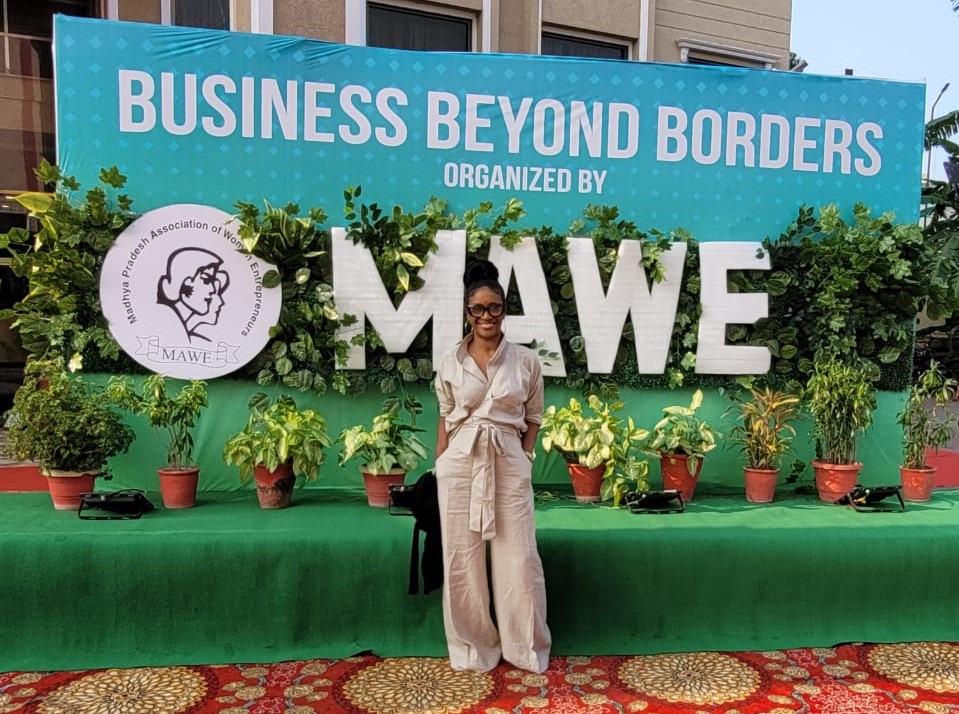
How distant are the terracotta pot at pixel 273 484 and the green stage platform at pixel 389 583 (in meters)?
0.07

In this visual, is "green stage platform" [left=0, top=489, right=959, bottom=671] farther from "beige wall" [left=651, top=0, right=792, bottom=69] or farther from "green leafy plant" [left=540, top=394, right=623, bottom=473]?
"beige wall" [left=651, top=0, right=792, bottom=69]

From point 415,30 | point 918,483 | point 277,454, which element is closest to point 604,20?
point 415,30

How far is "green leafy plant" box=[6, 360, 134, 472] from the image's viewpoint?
9.75ft

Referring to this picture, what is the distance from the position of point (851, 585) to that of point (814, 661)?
1.22 feet

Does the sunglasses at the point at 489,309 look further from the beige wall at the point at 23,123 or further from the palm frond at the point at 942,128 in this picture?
the palm frond at the point at 942,128

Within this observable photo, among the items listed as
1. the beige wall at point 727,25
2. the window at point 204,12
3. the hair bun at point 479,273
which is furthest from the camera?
the beige wall at point 727,25

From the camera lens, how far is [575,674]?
8.79 ft

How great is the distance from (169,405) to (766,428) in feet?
9.06

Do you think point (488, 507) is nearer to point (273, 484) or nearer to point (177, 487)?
point (273, 484)

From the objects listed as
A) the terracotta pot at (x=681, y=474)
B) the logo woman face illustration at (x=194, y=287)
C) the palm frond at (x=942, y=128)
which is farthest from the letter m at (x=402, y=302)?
the palm frond at (x=942, y=128)

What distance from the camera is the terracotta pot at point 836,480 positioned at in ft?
11.4

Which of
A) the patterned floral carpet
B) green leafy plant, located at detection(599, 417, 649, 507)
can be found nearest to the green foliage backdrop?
green leafy plant, located at detection(599, 417, 649, 507)

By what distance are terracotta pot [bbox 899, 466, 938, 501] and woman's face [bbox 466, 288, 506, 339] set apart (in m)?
2.36

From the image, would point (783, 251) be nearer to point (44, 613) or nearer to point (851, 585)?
point (851, 585)
